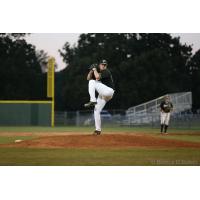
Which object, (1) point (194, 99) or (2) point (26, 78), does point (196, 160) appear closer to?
(1) point (194, 99)

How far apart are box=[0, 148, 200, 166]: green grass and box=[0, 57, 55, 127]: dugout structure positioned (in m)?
1.15

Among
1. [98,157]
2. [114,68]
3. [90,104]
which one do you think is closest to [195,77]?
[114,68]

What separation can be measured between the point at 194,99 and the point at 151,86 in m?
1.02

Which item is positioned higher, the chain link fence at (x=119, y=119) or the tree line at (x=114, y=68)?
the tree line at (x=114, y=68)

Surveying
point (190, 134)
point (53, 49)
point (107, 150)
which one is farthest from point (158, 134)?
point (53, 49)

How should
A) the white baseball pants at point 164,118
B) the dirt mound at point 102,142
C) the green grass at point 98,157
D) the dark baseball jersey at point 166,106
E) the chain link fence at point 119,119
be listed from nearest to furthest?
the green grass at point 98,157, the dirt mound at point 102,142, the dark baseball jersey at point 166,106, the chain link fence at point 119,119, the white baseball pants at point 164,118

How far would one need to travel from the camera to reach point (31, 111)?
14805mm

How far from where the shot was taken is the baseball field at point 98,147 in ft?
42.4

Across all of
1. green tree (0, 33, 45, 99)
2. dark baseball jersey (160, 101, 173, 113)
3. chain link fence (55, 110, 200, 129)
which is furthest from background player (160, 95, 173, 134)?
green tree (0, 33, 45, 99)

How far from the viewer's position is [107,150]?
1343 cm

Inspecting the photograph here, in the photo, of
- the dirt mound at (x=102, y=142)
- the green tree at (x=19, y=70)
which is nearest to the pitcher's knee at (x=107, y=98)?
the dirt mound at (x=102, y=142)

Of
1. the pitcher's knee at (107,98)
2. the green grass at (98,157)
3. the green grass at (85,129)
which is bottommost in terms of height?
the green grass at (98,157)

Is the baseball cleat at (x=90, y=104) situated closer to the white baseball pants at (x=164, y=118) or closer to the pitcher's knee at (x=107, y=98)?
the pitcher's knee at (x=107, y=98)

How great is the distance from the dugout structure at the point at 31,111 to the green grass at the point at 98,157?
3.76 feet
